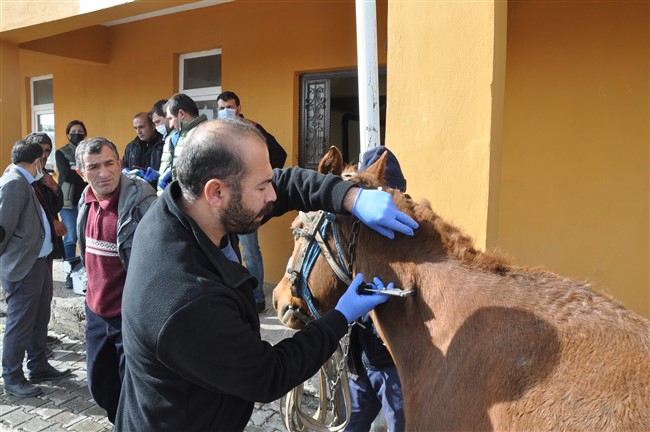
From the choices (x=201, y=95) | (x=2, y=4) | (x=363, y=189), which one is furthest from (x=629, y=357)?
(x=2, y=4)

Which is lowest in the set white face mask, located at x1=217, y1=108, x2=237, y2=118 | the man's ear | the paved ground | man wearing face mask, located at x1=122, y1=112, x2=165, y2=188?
the paved ground

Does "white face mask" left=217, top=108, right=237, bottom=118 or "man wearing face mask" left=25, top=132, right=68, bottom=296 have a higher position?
"white face mask" left=217, top=108, right=237, bottom=118

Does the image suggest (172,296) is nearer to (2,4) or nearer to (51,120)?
(2,4)

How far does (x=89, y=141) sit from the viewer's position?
343cm

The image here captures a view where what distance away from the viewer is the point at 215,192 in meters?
1.59

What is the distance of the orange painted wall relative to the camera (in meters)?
6.15

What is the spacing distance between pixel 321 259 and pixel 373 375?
0.78 meters

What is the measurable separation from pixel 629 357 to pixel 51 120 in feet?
34.1

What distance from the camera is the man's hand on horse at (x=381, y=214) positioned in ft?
5.76

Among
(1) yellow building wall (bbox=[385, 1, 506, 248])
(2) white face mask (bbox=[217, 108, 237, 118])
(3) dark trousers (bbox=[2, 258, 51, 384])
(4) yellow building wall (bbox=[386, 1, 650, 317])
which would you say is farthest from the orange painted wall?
(3) dark trousers (bbox=[2, 258, 51, 384])

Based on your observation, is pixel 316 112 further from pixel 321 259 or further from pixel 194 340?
pixel 194 340

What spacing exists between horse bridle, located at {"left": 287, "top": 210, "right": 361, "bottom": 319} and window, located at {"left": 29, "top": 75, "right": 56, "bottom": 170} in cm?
894

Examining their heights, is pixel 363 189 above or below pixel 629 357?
above

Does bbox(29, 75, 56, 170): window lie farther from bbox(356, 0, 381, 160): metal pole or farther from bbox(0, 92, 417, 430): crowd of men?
bbox(0, 92, 417, 430): crowd of men
